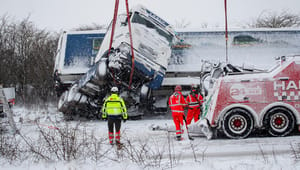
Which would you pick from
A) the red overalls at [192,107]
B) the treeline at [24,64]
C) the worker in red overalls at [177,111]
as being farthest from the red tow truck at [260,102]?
the treeline at [24,64]

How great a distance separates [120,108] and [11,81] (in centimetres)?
2014

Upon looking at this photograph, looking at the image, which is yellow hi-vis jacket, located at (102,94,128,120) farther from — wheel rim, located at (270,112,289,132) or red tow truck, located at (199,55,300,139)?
wheel rim, located at (270,112,289,132)

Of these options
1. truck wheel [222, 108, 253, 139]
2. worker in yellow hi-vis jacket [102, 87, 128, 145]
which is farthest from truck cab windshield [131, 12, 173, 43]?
truck wheel [222, 108, 253, 139]

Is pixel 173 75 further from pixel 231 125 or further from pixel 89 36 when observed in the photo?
pixel 231 125

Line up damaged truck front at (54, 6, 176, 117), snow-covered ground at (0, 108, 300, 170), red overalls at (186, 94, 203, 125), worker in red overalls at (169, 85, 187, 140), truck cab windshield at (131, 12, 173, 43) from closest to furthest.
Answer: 1. snow-covered ground at (0, 108, 300, 170)
2. worker in red overalls at (169, 85, 187, 140)
3. red overalls at (186, 94, 203, 125)
4. damaged truck front at (54, 6, 176, 117)
5. truck cab windshield at (131, 12, 173, 43)

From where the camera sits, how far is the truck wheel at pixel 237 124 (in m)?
7.27

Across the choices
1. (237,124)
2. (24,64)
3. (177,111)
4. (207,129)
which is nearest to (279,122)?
(237,124)

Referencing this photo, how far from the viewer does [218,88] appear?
7.38 meters

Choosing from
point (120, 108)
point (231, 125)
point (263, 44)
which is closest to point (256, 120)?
point (231, 125)

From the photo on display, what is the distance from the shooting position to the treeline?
81.0 feet

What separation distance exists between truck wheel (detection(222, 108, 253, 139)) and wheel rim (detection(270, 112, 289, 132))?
0.51m

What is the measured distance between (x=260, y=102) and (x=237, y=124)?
2.39 feet

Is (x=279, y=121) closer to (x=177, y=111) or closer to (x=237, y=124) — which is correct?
(x=237, y=124)

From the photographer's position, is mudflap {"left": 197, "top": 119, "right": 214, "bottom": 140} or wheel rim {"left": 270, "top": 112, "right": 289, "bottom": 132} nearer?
wheel rim {"left": 270, "top": 112, "right": 289, "bottom": 132}
